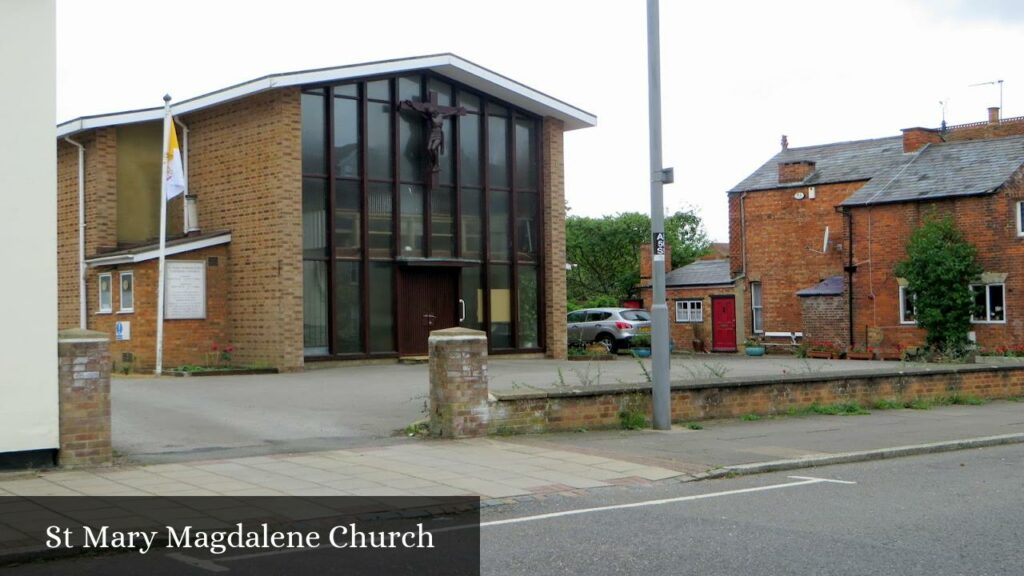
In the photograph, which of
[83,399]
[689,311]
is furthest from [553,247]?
[83,399]

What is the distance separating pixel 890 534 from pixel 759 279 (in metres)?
32.0

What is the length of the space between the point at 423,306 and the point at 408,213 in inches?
92.5

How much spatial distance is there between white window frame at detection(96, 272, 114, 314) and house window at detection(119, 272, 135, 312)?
47cm

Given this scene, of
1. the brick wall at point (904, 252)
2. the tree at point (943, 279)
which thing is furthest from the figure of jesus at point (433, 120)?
the brick wall at point (904, 252)

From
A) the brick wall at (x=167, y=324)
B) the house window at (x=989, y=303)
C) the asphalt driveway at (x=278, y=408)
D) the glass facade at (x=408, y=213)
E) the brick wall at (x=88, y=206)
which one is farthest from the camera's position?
the house window at (x=989, y=303)

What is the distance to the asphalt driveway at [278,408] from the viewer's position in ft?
41.9

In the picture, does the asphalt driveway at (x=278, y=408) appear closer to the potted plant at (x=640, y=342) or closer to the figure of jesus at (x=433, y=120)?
the figure of jesus at (x=433, y=120)

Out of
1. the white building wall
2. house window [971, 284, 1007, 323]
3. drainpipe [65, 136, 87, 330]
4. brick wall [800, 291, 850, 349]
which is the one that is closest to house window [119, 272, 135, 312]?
drainpipe [65, 136, 87, 330]

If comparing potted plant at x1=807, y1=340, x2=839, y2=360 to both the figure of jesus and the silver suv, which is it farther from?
the figure of jesus

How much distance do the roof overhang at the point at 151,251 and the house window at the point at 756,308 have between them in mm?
21332

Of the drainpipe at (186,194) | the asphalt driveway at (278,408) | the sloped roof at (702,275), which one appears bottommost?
the asphalt driveway at (278,408)

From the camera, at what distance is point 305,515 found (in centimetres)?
864

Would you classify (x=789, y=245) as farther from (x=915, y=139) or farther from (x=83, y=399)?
(x=83, y=399)

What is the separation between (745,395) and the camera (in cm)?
1667
